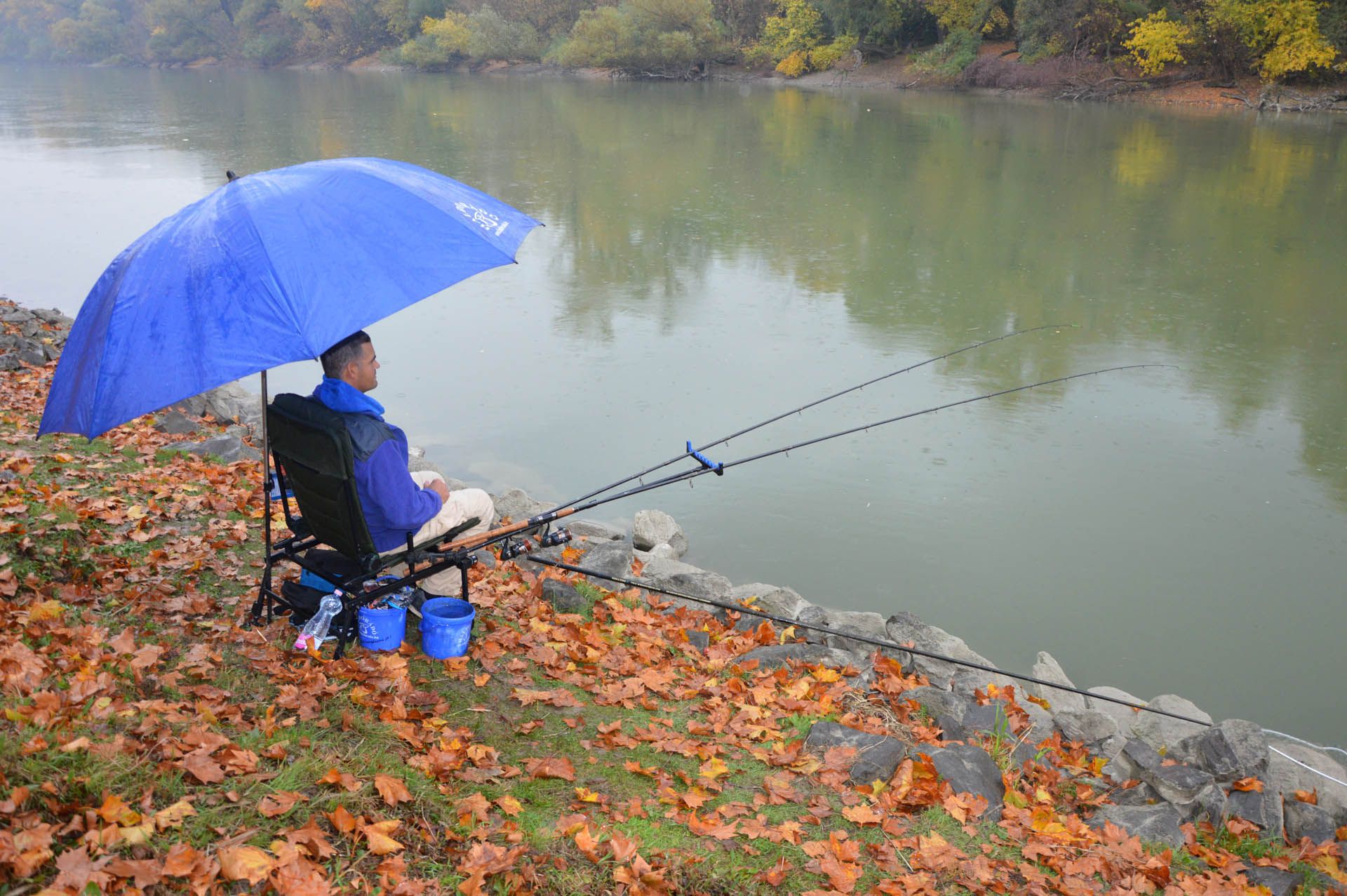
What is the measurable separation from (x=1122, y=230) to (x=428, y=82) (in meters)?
37.0

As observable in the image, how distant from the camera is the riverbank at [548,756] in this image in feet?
7.73

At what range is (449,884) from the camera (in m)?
2.37

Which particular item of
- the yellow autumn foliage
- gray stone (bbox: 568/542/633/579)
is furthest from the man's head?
the yellow autumn foliage

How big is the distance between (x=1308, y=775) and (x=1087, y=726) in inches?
31.3

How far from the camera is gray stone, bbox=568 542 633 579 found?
484 cm

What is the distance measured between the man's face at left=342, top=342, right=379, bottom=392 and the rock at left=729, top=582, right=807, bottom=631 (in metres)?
2.24

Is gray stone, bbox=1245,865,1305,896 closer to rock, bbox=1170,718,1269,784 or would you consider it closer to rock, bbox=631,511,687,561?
rock, bbox=1170,718,1269,784

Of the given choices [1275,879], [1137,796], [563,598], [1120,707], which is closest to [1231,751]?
[1137,796]

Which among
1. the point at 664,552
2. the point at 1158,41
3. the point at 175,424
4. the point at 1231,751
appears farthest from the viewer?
the point at 1158,41

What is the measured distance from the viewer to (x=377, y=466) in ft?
10.3

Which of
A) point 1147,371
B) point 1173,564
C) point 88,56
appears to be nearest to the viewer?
point 1173,564

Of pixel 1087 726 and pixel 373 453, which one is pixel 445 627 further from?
pixel 1087 726

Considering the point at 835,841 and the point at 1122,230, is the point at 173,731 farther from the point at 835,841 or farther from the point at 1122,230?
the point at 1122,230

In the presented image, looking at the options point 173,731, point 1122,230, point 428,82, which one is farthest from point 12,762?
point 428,82
